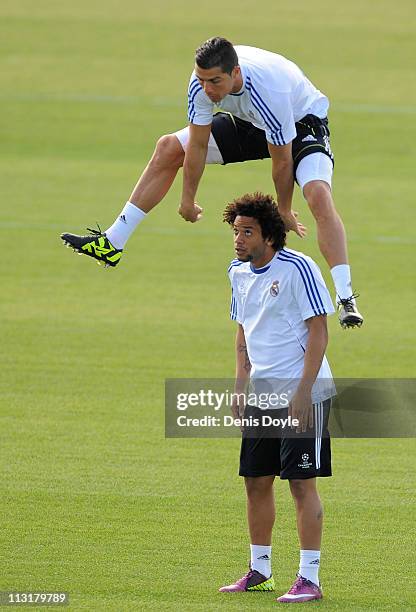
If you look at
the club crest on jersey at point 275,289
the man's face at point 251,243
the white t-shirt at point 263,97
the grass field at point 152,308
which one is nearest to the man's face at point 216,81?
the white t-shirt at point 263,97

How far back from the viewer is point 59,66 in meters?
33.1

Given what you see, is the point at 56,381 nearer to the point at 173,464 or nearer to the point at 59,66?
the point at 173,464

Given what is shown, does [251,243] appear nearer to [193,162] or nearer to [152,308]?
[193,162]

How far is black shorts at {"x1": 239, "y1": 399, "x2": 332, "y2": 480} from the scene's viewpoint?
7664 millimetres

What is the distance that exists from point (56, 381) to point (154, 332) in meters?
2.50

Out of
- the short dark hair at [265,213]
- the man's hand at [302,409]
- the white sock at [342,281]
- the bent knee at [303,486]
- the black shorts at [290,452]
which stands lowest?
the bent knee at [303,486]

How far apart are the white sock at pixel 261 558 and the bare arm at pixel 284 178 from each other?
6.61 feet

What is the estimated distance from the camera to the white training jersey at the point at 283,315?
772 centimetres

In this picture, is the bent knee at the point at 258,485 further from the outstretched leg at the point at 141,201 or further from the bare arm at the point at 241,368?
the outstretched leg at the point at 141,201

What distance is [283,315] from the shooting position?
778 centimetres

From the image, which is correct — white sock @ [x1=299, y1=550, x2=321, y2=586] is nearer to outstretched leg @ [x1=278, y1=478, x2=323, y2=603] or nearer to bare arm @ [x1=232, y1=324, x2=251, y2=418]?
outstretched leg @ [x1=278, y1=478, x2=323, y2=603]

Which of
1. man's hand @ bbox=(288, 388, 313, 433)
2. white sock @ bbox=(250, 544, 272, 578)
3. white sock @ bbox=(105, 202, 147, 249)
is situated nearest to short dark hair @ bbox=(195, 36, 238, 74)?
white sock @ bbox=(105, 202, 147, 249)

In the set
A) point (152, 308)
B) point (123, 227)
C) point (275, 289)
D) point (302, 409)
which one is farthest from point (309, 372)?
point (152, 308)

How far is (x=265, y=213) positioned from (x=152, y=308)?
933 cm
